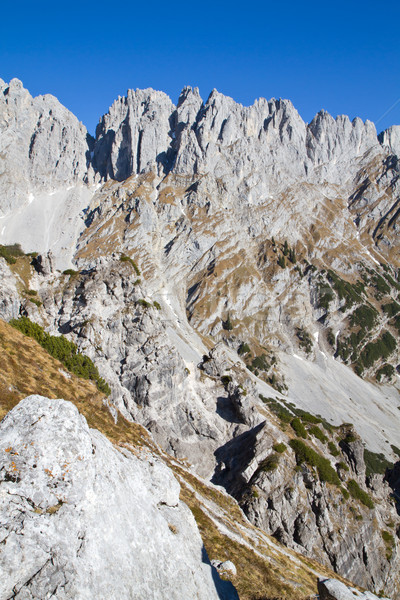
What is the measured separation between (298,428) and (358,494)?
12.7 meters

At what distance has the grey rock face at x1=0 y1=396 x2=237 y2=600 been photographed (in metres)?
8.99

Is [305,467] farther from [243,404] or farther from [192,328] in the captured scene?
[192,328]

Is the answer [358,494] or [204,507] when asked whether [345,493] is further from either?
[204,507]

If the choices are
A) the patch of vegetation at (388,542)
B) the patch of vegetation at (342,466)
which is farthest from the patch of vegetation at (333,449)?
the patch of vegetation at (388,542)

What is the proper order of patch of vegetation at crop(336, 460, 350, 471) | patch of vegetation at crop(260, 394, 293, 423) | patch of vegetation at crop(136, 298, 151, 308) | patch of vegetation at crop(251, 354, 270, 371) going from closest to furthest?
patch of vegetation at crop(336, 460, 350, 471) → patch of vegetation at crop(136, 298, 151, 308) → patch of vegetation at crop(260, 394, 293, 423) → patch of vegetation at crop(251, 354, 270, 371)

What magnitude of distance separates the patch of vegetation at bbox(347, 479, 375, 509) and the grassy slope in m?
17.9

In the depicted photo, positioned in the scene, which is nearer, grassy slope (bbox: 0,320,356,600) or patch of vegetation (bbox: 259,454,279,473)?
grassy slope (bbox: 0,320,356,600)

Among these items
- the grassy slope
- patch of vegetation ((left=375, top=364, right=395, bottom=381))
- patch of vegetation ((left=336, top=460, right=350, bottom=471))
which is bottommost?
the grassy slope

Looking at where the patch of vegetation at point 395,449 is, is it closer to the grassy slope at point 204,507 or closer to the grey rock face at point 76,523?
the grassy slope at point 204,507

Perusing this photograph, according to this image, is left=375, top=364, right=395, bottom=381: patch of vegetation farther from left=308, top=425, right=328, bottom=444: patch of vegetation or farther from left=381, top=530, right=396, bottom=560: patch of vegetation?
left=381, top=530, right=396, bottom=560: patch of vegetation

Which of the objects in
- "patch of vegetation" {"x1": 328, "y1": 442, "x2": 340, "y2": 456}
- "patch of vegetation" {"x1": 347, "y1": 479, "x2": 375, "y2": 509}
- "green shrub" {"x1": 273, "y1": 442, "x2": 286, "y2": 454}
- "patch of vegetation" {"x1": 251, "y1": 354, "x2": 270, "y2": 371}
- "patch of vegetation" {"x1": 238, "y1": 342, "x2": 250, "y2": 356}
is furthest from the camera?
"patch of vegetation" {"x1": 238, "y1": 342, "x2": 250, "y2": 356}

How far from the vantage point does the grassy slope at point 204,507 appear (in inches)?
850

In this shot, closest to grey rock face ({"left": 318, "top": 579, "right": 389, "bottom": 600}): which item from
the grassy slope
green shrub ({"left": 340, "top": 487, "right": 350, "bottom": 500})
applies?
the grassy slope

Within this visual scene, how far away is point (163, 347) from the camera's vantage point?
64562 mm
